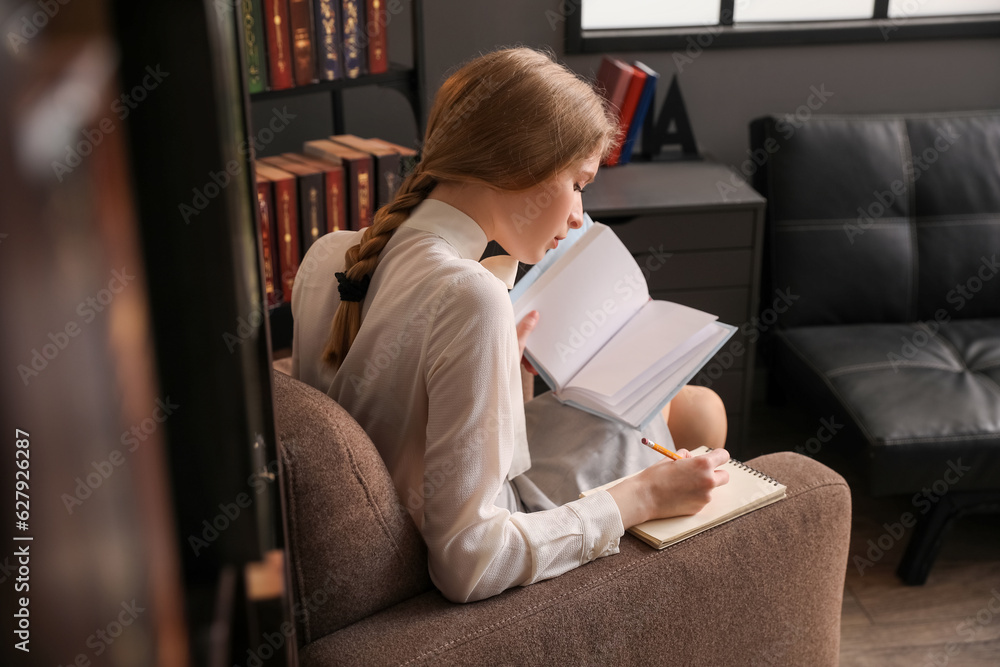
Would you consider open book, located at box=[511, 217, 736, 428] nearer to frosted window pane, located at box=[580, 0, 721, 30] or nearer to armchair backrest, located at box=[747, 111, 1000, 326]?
armchair backrest, located at box=[747, 111, 1000, 326]

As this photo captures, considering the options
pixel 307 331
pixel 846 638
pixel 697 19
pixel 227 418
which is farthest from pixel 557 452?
pixel 697 19

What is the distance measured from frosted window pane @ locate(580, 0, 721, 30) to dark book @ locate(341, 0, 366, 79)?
30.5 inches

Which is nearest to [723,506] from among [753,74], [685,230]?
[685,230]

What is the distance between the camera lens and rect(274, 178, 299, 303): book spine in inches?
69.3

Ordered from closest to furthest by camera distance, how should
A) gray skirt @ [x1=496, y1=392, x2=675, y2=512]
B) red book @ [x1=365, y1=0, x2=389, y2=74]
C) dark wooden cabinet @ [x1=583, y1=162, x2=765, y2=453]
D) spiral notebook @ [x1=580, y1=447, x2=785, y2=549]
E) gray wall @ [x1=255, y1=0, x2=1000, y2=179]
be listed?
spiral notebook @ [x1=580, y1=447, x2=785, y2=549] → gray skirt @ [x1=496, y1=392, x2=675, y2=512] → red book @ [x1=365, y1=0, x2=389, y2=74] → dark wooden cabinet @ [x1=583, y1=162, x2=765, y2=453] → gray wall @ [x1=255, y1=0, x2=1000, y2=179]

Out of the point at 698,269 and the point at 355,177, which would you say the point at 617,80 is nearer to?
the point at 698,269

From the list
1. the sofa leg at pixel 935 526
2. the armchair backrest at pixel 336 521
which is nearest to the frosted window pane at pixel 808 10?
the sofa leg at pixel 935 526

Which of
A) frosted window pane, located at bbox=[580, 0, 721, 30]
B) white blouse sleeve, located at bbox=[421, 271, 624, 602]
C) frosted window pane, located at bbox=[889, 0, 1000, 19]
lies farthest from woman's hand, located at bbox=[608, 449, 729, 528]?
frosted window pane, located at bbox=[889, 0, 1000, 19]

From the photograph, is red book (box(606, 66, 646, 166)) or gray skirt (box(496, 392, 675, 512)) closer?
gray skirt (box(496, 392, 675, 512))

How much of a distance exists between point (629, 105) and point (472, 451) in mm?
1502

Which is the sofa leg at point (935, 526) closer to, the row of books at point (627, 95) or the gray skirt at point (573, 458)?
the gray skirt at point (573, 458)

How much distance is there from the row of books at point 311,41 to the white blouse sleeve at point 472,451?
996 millimetres

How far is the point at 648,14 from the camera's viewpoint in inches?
93.8

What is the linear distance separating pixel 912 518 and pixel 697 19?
1410 millimetres
